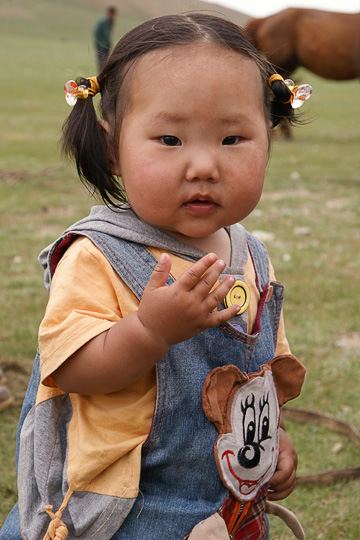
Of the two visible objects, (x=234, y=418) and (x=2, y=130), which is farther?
(x=2, y=130)

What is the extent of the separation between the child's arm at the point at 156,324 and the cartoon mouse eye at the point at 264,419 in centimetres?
38

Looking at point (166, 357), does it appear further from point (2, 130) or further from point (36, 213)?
point (2, 130)

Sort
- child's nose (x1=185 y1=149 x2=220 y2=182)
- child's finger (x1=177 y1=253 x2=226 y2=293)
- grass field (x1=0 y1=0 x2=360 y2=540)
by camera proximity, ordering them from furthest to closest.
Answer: grass field (x1=0 y1=0 x2=360 y2=540), child's nose (x1=185 y1=149 x2=220 y2=182), child's finger (x1=177 y1=253 x2=226 y2=293)

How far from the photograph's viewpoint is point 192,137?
4.61ft

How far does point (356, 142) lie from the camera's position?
11.0 meters

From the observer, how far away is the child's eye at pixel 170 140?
4.65ft

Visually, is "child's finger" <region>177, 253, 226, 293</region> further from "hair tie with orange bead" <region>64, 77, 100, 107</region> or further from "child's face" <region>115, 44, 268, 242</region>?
"hair tie with orange bead" <region>64, 77, 100, 107</region>

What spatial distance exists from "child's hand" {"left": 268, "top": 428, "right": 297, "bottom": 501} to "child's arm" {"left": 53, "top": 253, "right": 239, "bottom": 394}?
60 cm

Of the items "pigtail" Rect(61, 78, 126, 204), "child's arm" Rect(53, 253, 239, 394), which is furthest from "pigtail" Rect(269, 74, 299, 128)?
"child's arm" Rect(53, 253, 239, 394)

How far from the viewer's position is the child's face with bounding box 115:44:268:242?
1.39 metres

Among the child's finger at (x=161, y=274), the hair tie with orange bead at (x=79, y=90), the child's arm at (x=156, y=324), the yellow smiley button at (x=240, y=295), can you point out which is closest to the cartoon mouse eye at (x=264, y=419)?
the yellow smiley button at (x=240, y=295)

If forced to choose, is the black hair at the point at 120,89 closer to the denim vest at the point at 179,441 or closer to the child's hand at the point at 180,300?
the denim vest at the point at 179,441

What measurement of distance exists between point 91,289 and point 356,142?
10.3 metres

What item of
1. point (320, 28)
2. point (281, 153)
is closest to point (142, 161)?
point (281, 153)
